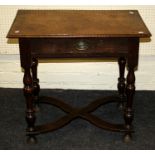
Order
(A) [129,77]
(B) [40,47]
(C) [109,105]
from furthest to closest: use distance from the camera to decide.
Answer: (C) [109,105] < (A) [129,77] < (B) [40,47]

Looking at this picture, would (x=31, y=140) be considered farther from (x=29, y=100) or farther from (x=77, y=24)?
(x=77, y=24)

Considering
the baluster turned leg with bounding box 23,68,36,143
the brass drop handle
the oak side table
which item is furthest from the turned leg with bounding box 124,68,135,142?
the baluster turned leg with bounding box 23,68,36,143

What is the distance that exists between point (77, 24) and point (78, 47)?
13cm

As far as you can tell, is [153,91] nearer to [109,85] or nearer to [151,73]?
[151,73]

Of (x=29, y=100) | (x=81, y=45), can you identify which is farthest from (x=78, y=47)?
(x=29, y=100)

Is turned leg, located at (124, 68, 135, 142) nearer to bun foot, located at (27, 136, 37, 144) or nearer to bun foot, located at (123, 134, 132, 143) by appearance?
bun foot, located at (123, 134, 132, 143)

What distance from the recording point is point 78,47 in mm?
1326

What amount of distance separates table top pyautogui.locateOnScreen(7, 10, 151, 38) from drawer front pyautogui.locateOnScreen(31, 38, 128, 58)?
33 millimetres

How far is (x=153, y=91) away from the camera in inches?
80.5

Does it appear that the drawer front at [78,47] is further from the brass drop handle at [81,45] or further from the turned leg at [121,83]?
the turned leg at [121,83]

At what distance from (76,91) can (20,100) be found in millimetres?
361

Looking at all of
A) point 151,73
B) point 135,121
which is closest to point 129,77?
point 135,121

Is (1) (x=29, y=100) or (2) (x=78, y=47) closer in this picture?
(2) (x=78, y=47)

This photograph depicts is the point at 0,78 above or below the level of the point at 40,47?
below
